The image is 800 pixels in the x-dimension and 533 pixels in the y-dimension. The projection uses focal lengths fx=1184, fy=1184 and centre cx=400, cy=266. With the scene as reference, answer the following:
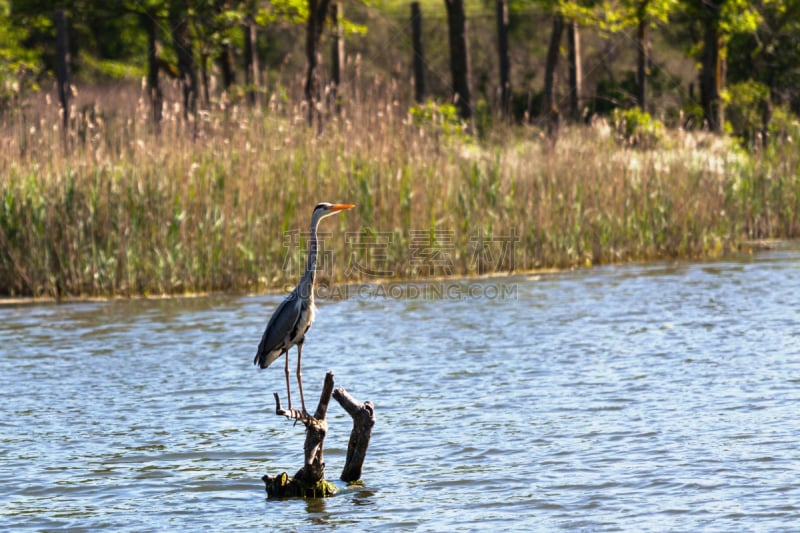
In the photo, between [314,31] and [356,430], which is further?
[314,31]

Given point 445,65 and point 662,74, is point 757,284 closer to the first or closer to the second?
point 662,74

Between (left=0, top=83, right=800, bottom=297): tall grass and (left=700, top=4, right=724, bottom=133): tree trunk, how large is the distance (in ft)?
22.2

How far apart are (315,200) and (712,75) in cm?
1236

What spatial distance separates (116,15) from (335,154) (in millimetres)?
14594

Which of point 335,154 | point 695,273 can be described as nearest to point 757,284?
point 695,273

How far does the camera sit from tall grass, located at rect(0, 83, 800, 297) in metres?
14.2

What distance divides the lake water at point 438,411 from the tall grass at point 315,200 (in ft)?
1.91

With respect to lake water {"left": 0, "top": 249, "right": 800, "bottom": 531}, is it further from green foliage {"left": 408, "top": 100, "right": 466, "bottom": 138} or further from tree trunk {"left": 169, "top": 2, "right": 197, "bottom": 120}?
tree trunk {"left": 169, "top": 2, "right": 197, "bottom": 120}

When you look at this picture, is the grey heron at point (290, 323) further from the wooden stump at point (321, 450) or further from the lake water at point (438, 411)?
→ the lake water at point (438, 411)

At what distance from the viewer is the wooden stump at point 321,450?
6773mm

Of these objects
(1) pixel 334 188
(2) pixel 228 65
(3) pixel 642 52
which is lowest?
(1) pixel 334 188

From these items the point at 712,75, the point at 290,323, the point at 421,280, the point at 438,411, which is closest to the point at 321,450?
the point at 290,323

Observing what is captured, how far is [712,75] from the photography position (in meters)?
24.3

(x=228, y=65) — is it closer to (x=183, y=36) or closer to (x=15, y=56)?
(x=183, y=36)
